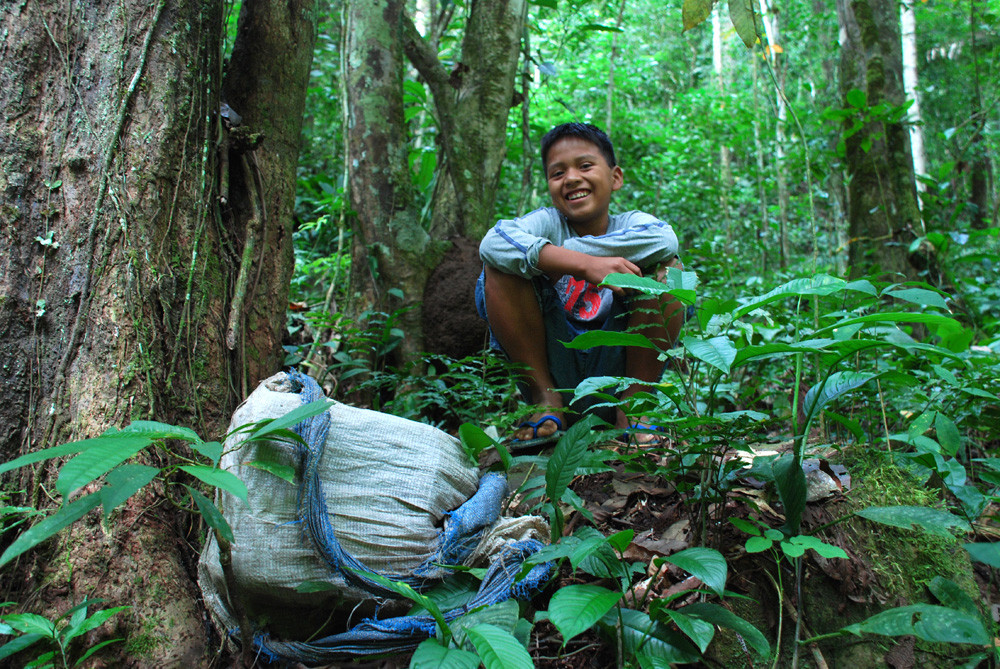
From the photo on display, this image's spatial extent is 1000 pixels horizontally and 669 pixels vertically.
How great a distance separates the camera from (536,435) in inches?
93.9

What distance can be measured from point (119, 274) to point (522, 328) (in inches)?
56.2

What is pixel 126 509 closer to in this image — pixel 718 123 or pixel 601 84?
pixel 718 123

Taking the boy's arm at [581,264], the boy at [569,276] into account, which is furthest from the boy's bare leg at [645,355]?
the boy's arm at [581,264]

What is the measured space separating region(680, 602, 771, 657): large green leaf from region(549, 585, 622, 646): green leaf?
0.56 ft

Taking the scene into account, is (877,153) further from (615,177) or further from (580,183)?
(580,183)

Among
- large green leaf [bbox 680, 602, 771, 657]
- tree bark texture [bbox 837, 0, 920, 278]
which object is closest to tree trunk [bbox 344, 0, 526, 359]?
large green leaf [bbox 680, 602, 771, 657]

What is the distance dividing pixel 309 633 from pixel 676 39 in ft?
52.9

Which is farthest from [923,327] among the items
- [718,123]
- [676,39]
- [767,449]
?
[676,39]

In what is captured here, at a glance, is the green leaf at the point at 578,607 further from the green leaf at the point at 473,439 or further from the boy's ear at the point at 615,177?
the boy's ear at the point at 615,177

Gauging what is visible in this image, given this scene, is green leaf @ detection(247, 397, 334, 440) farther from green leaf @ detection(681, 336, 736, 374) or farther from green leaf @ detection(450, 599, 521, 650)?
green leaf @ detection(681, 336, 736, 374)

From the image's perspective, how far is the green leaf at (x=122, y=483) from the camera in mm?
904

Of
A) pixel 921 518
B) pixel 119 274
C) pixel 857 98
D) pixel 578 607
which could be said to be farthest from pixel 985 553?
pixel 857 98

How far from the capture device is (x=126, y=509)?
56.1 inches

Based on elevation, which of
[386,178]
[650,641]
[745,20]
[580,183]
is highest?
[745,20]
